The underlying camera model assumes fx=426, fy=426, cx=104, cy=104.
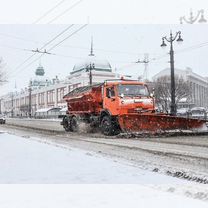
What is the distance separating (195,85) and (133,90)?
7497cm

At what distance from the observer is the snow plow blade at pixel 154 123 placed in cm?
1883

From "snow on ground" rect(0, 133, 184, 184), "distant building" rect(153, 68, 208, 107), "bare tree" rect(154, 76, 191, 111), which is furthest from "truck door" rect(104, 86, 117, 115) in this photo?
"distant building" rect(153, 68, 208, 107)

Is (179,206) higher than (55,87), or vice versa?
(55,87)

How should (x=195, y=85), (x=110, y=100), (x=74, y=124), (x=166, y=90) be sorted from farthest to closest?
(x=195, y=85) < (x=166, y=90) < (x=74, y=124) < (x=110, y=100)

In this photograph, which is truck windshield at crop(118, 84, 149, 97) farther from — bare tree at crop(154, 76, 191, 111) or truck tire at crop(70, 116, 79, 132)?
bare tree at crop(154, 76, 191, 111)

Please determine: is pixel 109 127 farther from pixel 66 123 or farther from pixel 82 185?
pixel 82 185

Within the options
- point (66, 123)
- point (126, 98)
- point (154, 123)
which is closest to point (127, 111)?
point (126, 98)

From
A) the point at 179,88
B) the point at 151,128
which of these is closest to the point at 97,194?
the point at 151,128

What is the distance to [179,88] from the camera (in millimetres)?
71125

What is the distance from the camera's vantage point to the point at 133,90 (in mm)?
19984

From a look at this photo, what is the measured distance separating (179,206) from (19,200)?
217cm

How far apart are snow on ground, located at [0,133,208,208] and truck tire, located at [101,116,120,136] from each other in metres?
9.07

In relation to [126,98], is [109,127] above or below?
below

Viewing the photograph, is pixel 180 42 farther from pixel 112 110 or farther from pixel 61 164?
pixel 61 164
